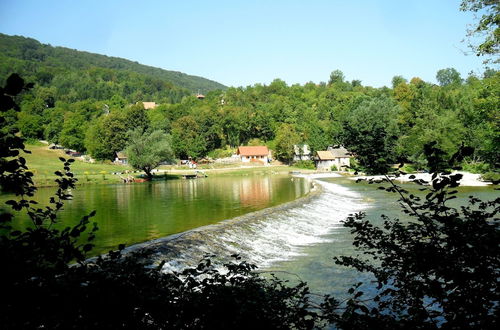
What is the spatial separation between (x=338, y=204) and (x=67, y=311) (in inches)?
1082

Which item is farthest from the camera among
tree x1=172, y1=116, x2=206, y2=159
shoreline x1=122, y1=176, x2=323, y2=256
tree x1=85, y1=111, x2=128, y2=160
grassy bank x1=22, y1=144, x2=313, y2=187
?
tree x1=172, y1=116, x2=206, y2=159

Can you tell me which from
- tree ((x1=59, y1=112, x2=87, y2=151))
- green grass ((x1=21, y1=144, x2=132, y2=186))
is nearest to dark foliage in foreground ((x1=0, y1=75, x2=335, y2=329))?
green grass ((x1=21, y1=144, x2=132, y2=186))

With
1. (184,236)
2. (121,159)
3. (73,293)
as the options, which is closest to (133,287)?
(73,293)

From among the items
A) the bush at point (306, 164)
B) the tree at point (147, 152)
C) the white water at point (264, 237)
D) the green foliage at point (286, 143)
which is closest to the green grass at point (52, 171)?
the tree at point (147, 152)

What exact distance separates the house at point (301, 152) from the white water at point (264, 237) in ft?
209

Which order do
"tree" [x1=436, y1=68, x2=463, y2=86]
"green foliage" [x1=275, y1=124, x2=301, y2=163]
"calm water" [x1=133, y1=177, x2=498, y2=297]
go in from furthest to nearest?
"tree" [x1=436, y1=68, x2=463, y2=86], "green foliage" [x1=275, y1=124, x2=301, y2=163], "calm water" [x1=133, y1=177, x2=498, y2=297]

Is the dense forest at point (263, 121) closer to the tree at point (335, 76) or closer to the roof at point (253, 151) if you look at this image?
the roof at point (253, 151)

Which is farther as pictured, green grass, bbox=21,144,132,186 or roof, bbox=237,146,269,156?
roof, bbox=237,146,269,156

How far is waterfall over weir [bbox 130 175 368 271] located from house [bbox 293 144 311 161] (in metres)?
63.4

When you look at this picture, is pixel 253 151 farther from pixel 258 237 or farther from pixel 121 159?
pixel 258 237

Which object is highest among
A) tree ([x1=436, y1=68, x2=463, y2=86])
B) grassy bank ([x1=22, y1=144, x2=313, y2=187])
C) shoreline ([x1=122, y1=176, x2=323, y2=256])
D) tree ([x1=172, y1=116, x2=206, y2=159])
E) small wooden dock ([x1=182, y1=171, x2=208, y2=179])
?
tree ([x1=436, y1=68, x2=463, y2=86])

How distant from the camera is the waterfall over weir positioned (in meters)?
13.7

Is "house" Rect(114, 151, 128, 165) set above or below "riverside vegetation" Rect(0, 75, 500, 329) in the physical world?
above

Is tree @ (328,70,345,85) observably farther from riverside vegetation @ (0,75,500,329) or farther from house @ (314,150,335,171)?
riverside vegetation @ (0,75,500,329)
